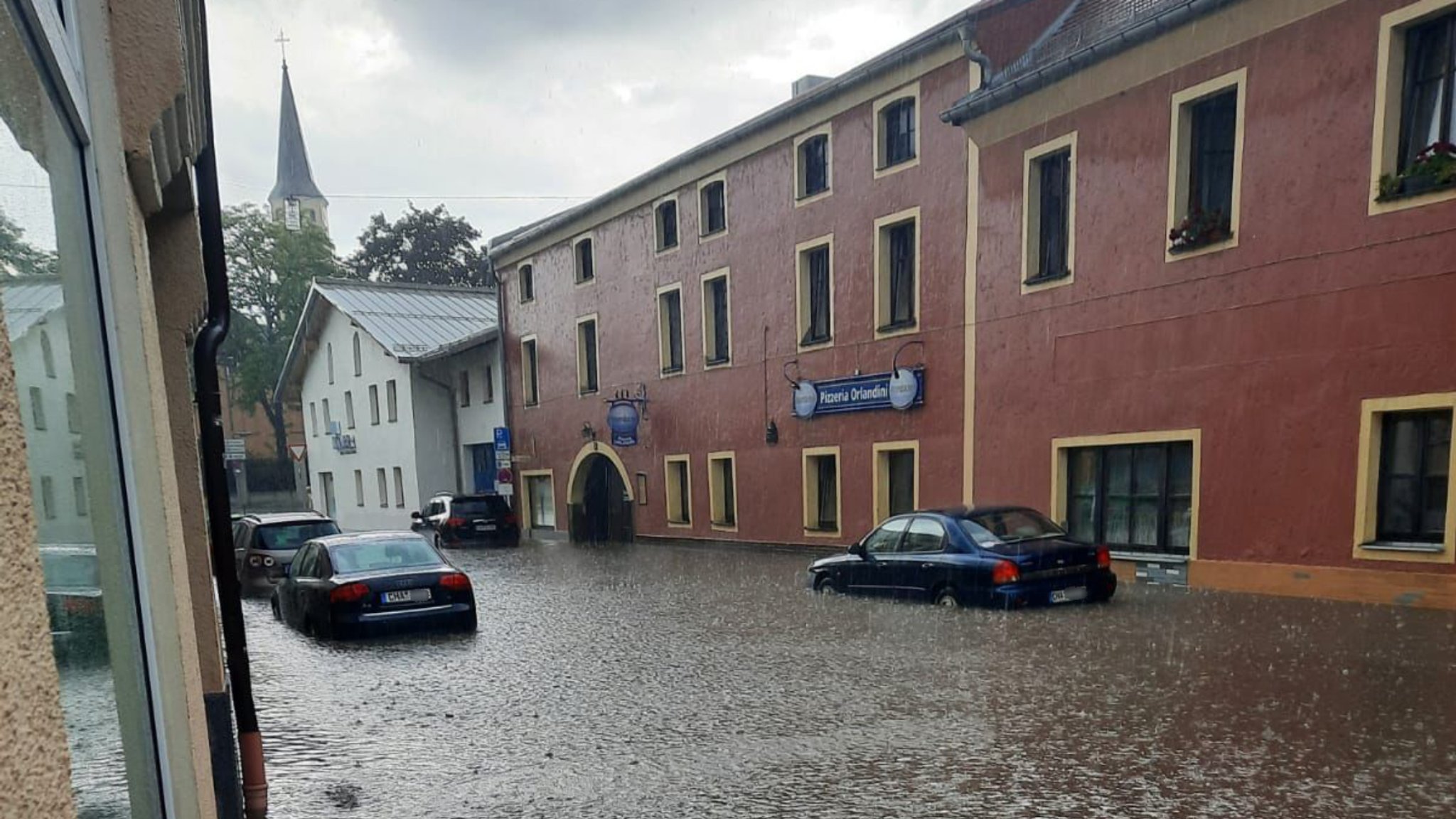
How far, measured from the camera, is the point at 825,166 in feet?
61.3

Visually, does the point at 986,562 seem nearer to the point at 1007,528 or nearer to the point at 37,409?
the point at 1007,528

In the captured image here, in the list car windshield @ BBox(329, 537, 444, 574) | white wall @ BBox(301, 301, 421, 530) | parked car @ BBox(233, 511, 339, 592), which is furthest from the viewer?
white wall @ BBox(301, 301, 421, 530)

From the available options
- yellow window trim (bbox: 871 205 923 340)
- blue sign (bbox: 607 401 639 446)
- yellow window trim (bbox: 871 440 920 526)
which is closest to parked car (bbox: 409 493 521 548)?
blue sign (bbox: 607 401 639 446)

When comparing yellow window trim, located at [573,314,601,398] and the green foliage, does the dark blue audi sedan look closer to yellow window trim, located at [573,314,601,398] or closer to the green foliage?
the green foliage

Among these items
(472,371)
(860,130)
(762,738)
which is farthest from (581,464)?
(762,738)

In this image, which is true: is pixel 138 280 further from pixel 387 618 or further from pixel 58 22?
pixel 387 618

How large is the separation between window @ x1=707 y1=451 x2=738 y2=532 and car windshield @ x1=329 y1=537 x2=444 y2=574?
10.9m

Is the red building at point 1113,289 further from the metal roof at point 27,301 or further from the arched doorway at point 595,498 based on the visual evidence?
the metal roof at point 27,301

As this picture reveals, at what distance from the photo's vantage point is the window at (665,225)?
76.3 feet

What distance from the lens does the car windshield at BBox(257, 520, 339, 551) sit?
15.8 m

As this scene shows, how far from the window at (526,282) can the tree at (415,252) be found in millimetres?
23382

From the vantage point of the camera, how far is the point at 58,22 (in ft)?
5.33

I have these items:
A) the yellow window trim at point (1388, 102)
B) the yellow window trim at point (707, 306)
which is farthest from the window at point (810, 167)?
the yellow window trim at point (1388, 102)

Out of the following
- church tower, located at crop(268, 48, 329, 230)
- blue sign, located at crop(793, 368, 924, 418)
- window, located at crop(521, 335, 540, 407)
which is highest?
church tower, located at crop(268, 48, 329, 230)
